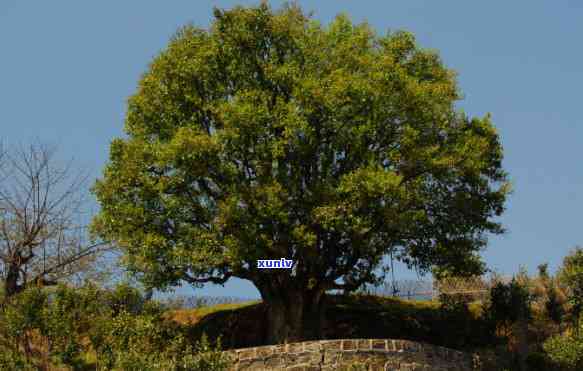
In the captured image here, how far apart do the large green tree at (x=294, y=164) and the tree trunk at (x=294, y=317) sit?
3.0 inches

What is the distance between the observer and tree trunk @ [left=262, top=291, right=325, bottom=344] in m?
34.3

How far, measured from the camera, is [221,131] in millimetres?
33219

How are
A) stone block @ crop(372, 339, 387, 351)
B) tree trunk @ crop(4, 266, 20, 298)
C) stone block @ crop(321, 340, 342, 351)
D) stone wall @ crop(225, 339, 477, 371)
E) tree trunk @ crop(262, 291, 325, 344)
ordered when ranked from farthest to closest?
tree trunk @ crop(4, 266, 20, 298) < tree trunk @ crop(262, 291, 325, 344) < stone block @ crop(372, 339, 387, 351) < stone block @ crop(321, 340, 342, 351) < stone wall @ crop(225, 339, 477, 371)

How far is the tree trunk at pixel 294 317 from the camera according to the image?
113 ft

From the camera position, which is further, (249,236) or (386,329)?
(386,329)

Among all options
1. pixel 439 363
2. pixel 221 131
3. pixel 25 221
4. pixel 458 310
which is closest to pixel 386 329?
pixel 458 310

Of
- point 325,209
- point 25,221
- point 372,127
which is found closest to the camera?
point 325,209

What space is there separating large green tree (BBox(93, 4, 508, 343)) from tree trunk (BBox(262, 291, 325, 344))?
0.08m

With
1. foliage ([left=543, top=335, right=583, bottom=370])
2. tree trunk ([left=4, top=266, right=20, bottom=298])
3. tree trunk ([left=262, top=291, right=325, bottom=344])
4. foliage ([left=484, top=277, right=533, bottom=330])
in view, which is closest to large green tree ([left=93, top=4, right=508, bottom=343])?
tree trunk ([left=262, top=291, right=325, bottom=344])

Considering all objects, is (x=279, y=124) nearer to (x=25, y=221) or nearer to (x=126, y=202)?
(x=126, y=202)

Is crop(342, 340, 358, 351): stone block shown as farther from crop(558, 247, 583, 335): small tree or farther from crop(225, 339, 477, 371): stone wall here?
crop(558, 247, 583, 335): small tree

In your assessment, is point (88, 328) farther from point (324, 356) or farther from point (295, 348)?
point (324, 356)

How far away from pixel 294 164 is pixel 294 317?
6885mm

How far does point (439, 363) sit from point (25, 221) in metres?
23.3
